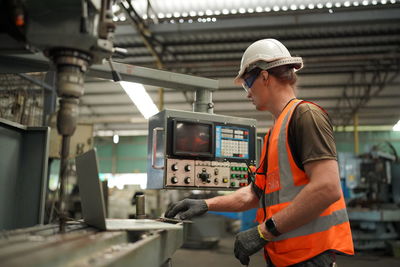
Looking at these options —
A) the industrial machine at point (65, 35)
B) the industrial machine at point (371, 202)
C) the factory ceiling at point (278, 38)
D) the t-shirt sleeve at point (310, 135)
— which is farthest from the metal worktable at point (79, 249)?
the industrial machine at point (371, 202)

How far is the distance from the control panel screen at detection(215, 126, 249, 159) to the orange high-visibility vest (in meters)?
0.67

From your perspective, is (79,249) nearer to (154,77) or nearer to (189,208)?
(189,208)

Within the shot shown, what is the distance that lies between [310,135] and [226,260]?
12.2 ft

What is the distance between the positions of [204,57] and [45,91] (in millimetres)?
3498

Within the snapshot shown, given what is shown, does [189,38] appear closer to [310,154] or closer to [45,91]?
[45,91]

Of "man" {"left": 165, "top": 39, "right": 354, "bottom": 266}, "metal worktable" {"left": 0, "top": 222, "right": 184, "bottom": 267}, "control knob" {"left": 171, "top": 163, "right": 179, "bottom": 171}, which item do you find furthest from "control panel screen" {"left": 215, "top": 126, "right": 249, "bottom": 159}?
"metal worktable" {"left": 0, "top": 222, "right": 184, "bottom": 267}

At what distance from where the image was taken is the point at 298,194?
3.60ft

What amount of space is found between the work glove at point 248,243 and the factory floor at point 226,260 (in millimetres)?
2967

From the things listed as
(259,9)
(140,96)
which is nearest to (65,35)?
(140,96)

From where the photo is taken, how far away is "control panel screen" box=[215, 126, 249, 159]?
1.93 meters

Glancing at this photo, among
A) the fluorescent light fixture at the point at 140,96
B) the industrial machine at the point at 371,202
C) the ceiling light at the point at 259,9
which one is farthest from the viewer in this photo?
the industrial machine at the point at 371,202

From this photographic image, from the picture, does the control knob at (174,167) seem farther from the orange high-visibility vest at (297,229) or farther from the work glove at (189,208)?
the orange high-visibility vest at (297,229)

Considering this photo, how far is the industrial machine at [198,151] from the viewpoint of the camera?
5.91 feet

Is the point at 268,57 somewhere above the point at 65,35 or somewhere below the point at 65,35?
above
